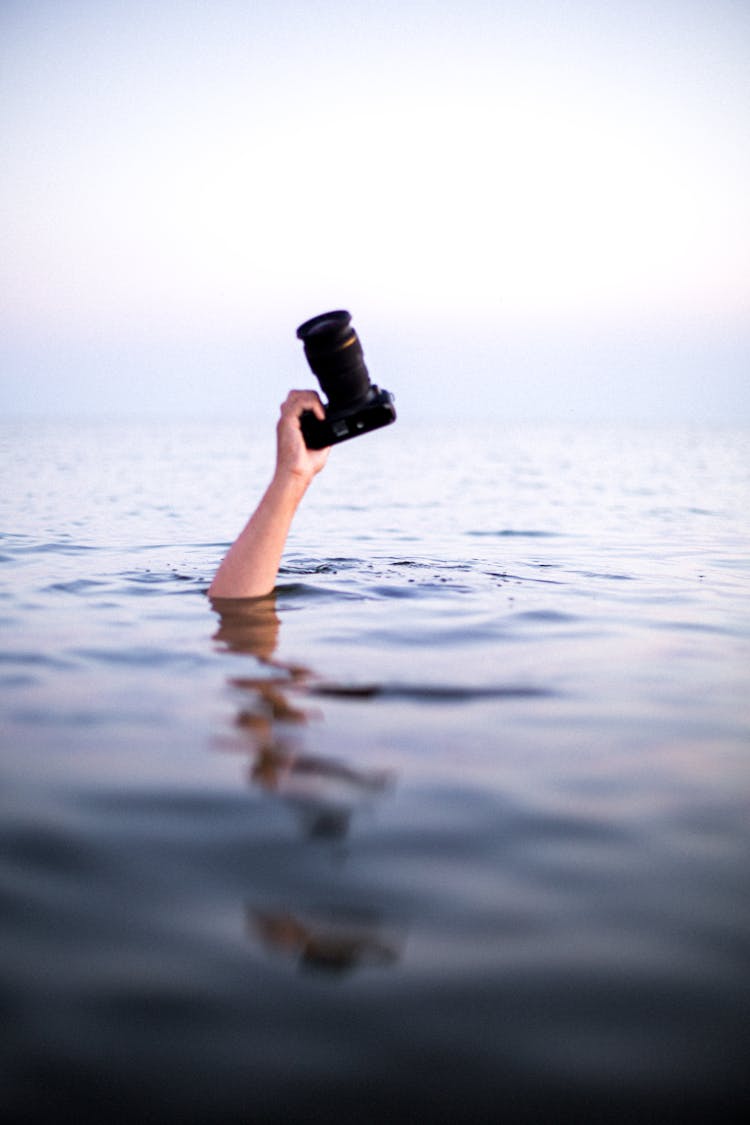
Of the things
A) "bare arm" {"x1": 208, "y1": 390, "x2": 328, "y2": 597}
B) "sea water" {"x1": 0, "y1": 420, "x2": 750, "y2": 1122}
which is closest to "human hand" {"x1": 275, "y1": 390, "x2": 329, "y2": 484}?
"bare arm" {"x1": 208, "y1": 390, "x2": 328, "y2": 597}

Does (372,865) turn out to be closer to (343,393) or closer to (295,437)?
(295,437)

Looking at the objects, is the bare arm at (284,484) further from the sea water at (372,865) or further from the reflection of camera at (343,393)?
the sea water at (372,865)

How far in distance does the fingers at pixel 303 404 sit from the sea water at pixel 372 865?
1.01m

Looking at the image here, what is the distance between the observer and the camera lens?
154 inches

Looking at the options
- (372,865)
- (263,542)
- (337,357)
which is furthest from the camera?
(263,542)

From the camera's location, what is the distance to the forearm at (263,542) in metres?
4.01

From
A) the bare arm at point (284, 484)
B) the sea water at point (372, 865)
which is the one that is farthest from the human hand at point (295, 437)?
the sea water at point (372, 865)

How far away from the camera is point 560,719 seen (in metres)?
2.89

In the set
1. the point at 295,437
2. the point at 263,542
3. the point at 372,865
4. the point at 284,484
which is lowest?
the point at 372,865

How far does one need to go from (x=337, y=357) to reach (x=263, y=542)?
911 mm

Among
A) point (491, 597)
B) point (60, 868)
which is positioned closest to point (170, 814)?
point (60, 868)

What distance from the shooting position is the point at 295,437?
4.05m

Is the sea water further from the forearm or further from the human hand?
the human hand

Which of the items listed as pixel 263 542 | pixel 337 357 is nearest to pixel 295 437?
pixel 337 357
